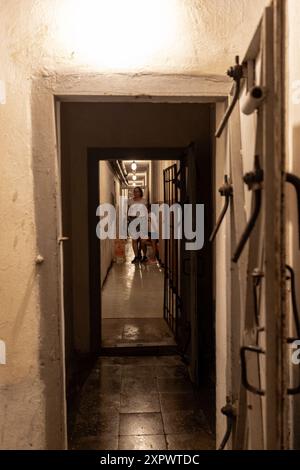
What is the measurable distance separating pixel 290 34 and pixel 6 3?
1.25 meters

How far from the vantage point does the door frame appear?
1.74m

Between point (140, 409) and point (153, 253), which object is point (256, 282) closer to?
point (140, 409)

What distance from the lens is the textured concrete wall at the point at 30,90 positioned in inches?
67.8

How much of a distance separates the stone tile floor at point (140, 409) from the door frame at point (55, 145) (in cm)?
101

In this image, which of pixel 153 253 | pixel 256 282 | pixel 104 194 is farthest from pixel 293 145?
pixel 153 253

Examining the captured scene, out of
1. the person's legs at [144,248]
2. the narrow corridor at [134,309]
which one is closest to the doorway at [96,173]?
the narrow corridor at [134,309]

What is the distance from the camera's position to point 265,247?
110 centimetres

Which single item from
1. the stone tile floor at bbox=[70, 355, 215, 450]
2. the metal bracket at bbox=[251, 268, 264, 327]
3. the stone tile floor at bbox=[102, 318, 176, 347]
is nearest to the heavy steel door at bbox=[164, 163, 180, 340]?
the stone tile floor at bbox=[102, 318, 176, 347]

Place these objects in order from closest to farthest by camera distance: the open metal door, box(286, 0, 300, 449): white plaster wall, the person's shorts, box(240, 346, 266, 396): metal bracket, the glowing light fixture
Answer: the open metal door < box(240, 346, 266, 396): metal bracket < box(286, 0, 300, 449): white plaster wall < the glowing light fixture < the person's shorts

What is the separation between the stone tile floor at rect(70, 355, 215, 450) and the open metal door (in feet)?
4.86

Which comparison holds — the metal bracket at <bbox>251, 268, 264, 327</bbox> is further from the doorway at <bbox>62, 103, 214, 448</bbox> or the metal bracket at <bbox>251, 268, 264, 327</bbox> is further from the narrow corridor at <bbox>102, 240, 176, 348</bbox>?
the narrow corridor at <bbox>102, 240, 176, 348</bbox>

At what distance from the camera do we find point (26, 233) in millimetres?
1781
